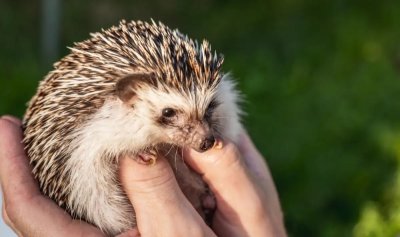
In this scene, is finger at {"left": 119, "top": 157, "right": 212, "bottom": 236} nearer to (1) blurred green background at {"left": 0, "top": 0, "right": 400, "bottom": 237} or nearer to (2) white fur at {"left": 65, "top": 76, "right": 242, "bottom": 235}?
(2) white fur at {"left": 65, "top": 76, "right": 242, "bottom": 235}

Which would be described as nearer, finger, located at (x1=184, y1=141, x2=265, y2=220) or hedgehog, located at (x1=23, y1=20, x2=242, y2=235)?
hedgehog, located at (x1=23, y1=20, x2=242, y2=235)

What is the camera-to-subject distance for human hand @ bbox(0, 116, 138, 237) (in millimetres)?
2189

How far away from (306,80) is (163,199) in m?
3.07

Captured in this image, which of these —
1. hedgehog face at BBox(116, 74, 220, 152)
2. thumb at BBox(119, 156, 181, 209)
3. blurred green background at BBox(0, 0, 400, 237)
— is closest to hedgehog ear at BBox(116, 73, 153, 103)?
hedgehog face at BBox(116, 74, 220, 152)

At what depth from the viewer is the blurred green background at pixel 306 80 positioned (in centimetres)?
390

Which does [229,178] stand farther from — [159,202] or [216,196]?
[159,202]

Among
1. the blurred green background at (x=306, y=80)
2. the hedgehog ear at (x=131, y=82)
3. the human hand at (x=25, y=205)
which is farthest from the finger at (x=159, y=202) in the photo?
the blurred green background at (x=306, y=80)

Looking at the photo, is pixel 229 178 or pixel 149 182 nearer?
pixel 149 182

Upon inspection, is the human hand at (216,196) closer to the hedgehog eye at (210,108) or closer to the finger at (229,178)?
the finger at (229,178)

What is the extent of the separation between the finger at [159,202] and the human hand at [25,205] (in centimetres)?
11

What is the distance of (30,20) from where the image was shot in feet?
19.0

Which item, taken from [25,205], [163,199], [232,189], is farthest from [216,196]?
[25,205]

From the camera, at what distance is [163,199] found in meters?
2.17

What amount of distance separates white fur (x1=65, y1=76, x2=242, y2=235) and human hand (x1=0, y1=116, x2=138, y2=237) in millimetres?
73
